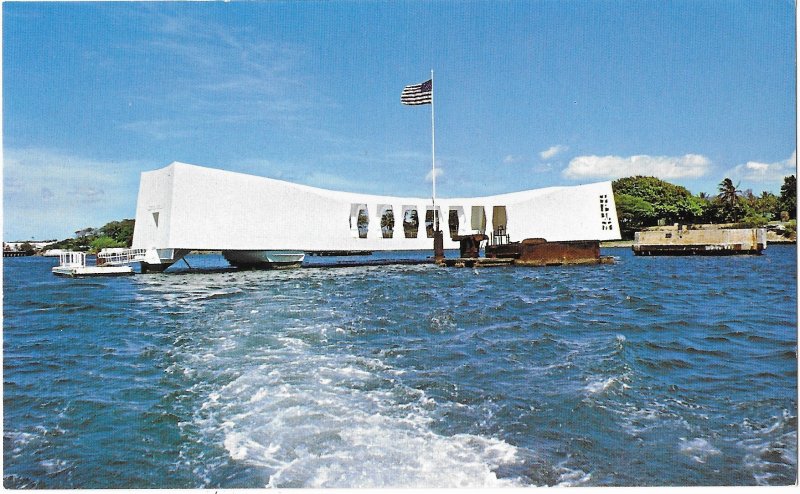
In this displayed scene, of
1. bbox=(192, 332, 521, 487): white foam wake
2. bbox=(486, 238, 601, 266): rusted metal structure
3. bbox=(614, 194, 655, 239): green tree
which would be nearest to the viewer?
bbox=(192, 332, 521, 487): white foam wake

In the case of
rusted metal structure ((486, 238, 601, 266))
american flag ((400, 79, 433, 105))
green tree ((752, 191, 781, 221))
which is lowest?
rusted metal structure ((486, 238, 601, 266))

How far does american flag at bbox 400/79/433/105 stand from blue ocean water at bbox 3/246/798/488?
14.2 meters

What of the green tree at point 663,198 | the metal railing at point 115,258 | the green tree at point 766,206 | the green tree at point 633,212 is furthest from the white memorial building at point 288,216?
the green tree at point 663,198

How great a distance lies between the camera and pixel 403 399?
5.01 meters

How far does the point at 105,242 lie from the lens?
1634 inches

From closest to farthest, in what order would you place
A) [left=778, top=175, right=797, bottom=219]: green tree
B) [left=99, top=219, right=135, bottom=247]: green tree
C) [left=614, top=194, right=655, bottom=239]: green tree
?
[left=778, top=175, right=797, bottom=219]: green tree → [left=99, top=219, right=135, bottom=247]: green tree → [left=614, top=194, right=655, bottom=239]: green tree

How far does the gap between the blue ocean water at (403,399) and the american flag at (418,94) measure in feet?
46.7

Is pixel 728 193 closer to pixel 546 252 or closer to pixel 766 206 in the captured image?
pixel 766 206

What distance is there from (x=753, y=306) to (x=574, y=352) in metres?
5.97

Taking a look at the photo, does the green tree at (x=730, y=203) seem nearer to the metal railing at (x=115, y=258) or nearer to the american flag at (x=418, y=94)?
the american flag at (x=418, y=94)

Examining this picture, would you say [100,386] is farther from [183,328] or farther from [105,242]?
[105,242]

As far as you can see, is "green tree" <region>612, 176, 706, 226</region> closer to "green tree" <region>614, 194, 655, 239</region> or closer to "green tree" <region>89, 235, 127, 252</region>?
"green tree" <region>614, 194, 655, 239</region>

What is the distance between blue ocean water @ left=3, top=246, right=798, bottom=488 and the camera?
3.87 m

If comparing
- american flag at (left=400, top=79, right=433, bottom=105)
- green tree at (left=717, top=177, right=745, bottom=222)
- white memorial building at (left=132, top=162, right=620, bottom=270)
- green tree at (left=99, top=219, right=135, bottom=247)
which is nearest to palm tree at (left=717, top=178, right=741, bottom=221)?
green tree at (left=717, top=177, right=745, bottom=222)
